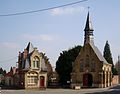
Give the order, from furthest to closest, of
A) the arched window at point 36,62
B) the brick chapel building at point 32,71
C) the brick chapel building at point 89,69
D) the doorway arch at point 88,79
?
the doorway arch at point 88,79
the arched window at point 36,62
the brick chapel building at point 89,69
the brick chapel building at point 32,71

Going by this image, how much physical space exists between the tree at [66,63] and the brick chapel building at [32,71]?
354 inches

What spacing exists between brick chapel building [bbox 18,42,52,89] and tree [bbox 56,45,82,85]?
29.5ft

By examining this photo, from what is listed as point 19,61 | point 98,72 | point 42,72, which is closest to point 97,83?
point 98,72

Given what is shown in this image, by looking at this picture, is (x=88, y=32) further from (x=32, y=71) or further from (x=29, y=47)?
(x=32, y=71)

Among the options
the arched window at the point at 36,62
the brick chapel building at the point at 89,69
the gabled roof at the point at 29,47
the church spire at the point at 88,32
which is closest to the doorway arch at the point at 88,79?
the brick chapel building at the point at 89,69

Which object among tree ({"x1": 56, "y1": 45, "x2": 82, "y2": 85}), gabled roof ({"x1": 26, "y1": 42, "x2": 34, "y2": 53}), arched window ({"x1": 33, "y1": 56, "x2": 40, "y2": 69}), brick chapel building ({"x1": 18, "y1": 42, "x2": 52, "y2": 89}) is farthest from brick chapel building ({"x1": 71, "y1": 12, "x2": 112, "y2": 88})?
gabled roof ({"x1": 26, "y1": 42, "x2": 34, "y2": 53})

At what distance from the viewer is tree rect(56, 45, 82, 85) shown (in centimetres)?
7550

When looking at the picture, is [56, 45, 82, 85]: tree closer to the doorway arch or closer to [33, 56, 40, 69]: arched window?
the doorway arch

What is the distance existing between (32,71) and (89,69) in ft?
38.8

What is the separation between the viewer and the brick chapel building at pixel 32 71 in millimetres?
65000

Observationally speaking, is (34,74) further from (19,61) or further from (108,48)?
(108,48)

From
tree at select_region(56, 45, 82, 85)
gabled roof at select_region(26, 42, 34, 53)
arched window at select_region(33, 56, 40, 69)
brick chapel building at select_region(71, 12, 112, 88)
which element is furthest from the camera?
tree at select_region(56, 45, 82, 85)

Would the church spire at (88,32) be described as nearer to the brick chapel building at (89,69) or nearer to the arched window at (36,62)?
the brick chapel building at (89,69)

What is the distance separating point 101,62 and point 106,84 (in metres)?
5.58
